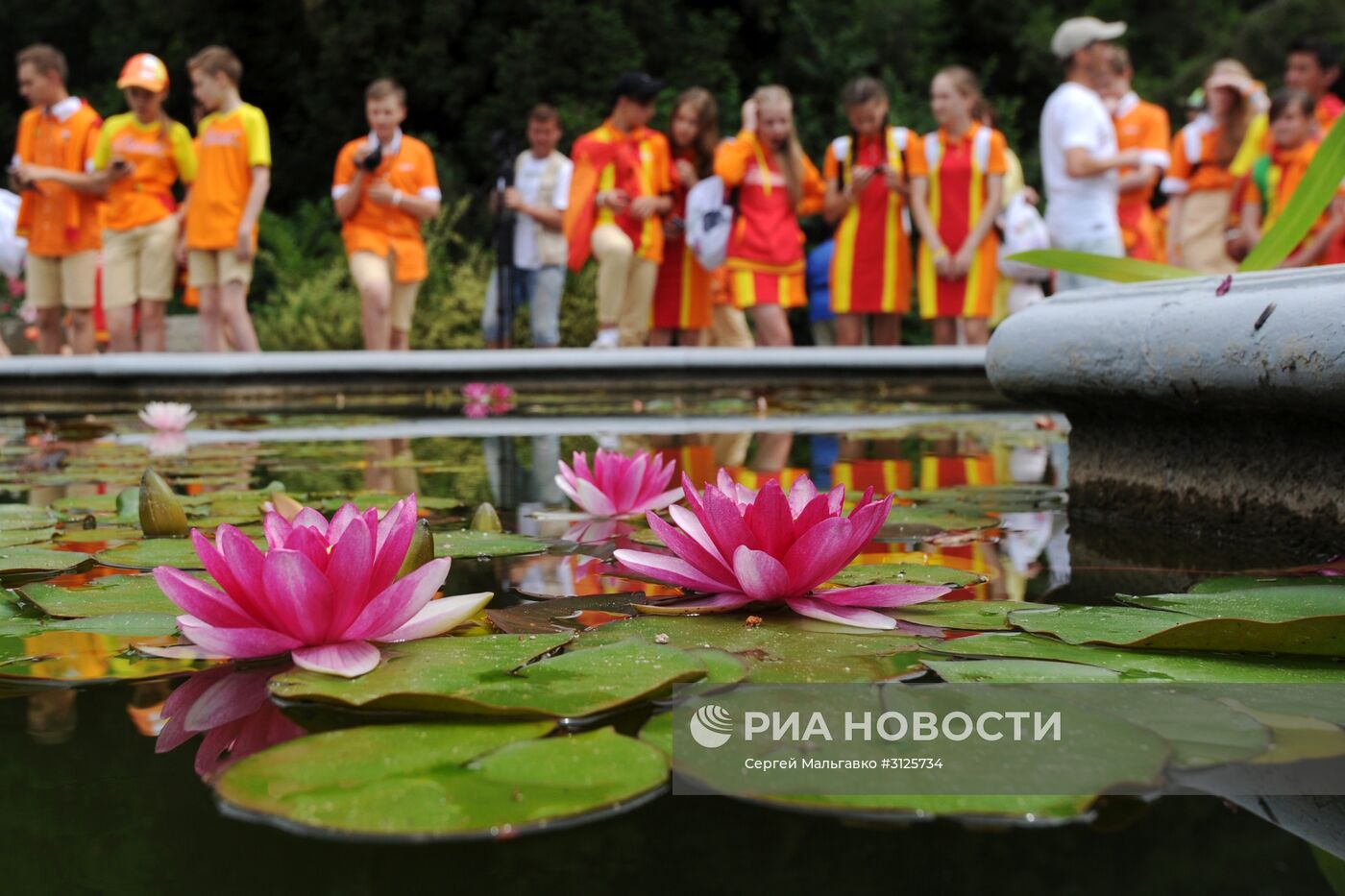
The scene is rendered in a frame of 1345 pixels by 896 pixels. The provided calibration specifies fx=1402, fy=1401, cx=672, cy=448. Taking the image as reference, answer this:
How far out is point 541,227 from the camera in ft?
30.4

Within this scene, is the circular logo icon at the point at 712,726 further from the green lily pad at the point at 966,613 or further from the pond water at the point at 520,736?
the green lily pad at the point at 966,613

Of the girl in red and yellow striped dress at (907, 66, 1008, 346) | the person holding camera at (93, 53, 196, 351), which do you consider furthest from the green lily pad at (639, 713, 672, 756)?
the person holding camera at (93, 53, 196, 351)

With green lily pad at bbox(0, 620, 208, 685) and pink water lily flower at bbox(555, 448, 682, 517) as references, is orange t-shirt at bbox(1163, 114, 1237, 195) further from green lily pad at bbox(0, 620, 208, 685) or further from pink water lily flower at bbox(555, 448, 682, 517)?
green lily pad at bbox(0, 620, 208, 685)

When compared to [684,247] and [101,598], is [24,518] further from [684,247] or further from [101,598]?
[684,247]

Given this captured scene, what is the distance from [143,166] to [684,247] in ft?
10.6

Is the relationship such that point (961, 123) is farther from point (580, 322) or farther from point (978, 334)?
point (580, 322)

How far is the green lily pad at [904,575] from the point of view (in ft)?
5.20

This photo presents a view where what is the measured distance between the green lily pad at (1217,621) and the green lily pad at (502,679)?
1.33 feet

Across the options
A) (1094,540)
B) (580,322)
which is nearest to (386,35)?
(580,322)

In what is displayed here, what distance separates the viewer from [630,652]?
117cm

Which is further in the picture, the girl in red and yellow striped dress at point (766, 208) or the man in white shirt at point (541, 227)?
the man in white shirt at point (541, 227)

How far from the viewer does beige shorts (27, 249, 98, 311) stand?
789 centimetres

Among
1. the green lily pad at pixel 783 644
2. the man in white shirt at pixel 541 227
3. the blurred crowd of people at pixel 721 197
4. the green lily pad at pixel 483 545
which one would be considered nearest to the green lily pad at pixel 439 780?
the green lily pad at pixel 783 644

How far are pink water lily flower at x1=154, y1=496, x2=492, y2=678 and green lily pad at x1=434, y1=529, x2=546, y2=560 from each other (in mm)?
650
